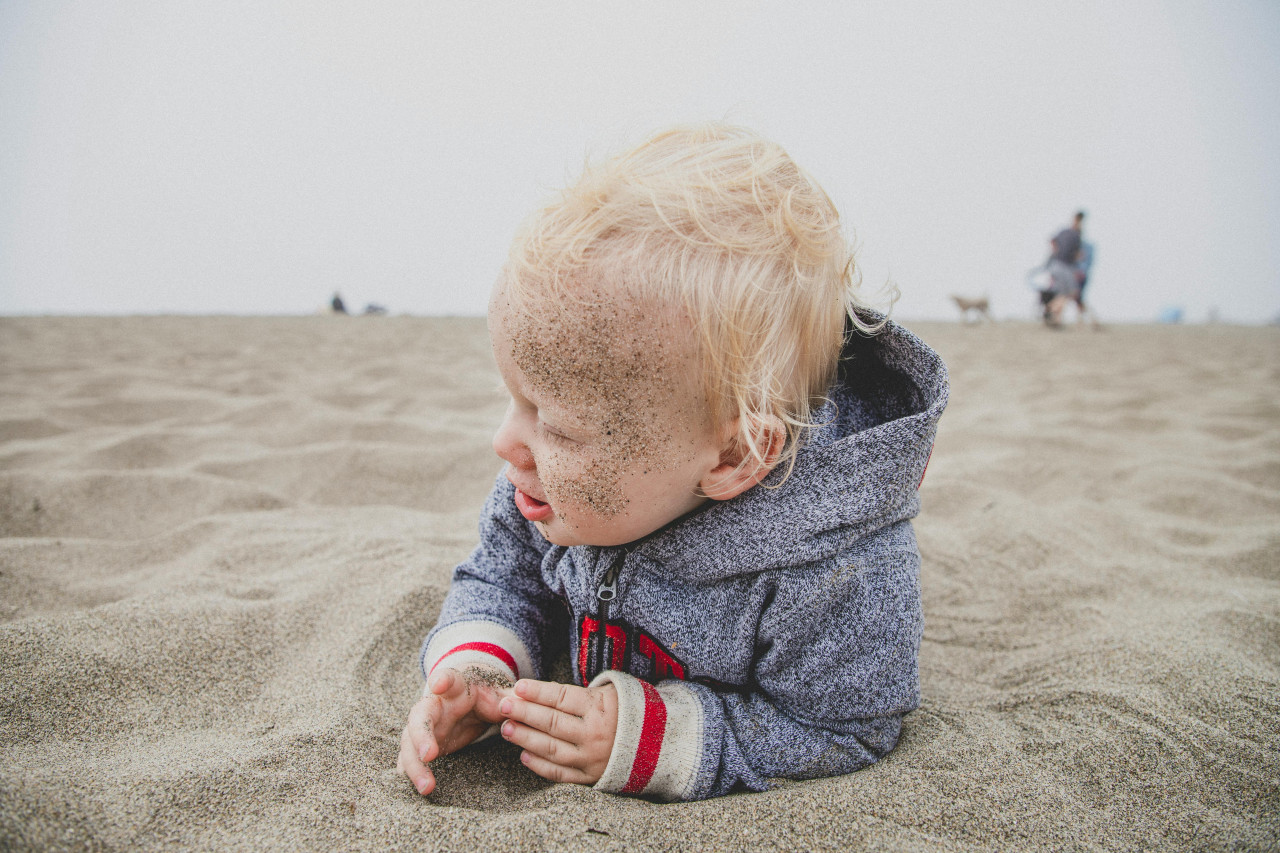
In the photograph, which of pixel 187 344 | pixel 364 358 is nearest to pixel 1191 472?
pixel 364 358

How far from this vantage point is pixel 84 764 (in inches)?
40.5

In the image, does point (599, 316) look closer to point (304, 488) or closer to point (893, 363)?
point (893, 363)

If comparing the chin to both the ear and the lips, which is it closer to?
the lips

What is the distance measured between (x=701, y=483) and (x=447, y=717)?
57cm

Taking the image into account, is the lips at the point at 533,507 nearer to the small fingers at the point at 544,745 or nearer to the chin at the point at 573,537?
the chin at the point at 573,537

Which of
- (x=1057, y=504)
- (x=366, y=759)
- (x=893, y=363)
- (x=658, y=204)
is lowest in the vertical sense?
(x=366, y=759)

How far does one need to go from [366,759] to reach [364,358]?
208 inches

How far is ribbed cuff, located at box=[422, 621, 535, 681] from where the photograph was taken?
1.34m

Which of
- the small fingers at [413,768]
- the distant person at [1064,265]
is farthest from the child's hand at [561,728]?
the distant person at [1064,265]

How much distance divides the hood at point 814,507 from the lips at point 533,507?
0.63 ft

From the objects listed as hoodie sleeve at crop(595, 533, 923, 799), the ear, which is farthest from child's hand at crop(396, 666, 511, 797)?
the ear

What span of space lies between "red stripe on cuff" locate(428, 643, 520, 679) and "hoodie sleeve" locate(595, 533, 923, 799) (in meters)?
0.27

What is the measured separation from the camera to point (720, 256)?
103cm

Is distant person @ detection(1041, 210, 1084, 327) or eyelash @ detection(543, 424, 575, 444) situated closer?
eyelash @ detection(543, 424, 575, 444)
